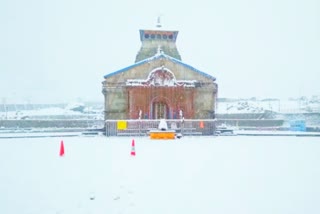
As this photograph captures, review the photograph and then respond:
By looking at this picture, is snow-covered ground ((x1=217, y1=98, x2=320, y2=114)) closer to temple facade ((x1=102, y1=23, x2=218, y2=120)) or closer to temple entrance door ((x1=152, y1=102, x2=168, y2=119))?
temple facade ((x1=102, y1=23, x2=218, y2=120))

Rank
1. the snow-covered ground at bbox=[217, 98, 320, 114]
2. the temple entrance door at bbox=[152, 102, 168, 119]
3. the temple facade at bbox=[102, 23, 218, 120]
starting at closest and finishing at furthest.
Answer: the temple facade at bbox=[102, 23, 218, 120] < the temple entrance door at bbox=[152, 102, 168, 119] < the snow-covered ground at bbox=[217, 98, 320, 114]

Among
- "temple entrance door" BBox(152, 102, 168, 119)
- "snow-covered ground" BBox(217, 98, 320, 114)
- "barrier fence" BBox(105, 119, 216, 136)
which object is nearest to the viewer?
"barrier fence" BBox(105, 119, 216, 136)

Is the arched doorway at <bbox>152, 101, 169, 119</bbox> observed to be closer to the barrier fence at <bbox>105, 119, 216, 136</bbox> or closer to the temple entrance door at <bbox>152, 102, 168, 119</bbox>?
the temple entrance door at <bbox>152, 102, 168, 119</bbox>

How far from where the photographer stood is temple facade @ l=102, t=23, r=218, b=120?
24.8 m

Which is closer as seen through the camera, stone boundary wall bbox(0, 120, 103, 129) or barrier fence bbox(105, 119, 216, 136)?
barrier fence bbox(105, 119, 216, 136)

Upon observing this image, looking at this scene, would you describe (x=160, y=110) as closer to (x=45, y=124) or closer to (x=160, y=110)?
(x=160, y=110)

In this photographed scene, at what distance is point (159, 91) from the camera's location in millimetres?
25031

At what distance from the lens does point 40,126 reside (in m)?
38.2

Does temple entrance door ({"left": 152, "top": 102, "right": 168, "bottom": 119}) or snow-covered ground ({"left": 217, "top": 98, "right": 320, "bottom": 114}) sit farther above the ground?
snow-covered ground ({"left": 217, "top": 98, "right": 320, "bottom": 114})
